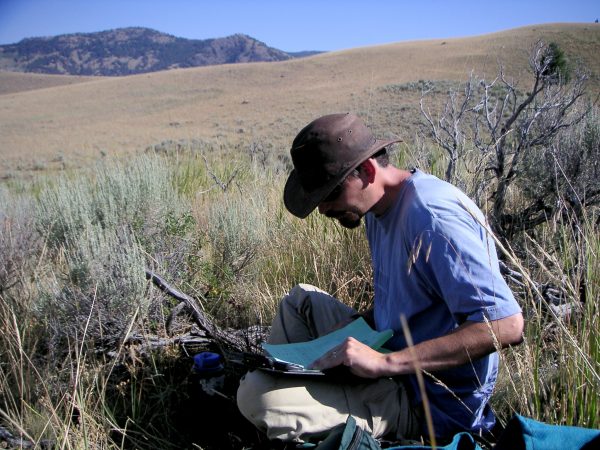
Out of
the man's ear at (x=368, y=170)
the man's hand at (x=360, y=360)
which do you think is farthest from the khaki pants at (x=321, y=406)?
the man's ear at (x=368, y=170)

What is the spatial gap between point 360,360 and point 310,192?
2.27 ft

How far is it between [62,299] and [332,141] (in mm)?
2016

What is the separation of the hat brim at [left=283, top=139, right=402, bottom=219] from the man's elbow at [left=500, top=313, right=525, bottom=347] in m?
0.77

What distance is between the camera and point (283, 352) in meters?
2.37

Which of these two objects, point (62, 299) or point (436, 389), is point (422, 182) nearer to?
point (436, 389)

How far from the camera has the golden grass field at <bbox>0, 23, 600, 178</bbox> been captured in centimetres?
2472

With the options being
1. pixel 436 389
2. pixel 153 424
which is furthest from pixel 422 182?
pixel 153 424

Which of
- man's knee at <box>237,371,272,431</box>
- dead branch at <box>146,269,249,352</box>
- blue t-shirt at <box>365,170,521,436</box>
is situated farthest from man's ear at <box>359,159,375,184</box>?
dead branch at <box>146,269,249,352</box>

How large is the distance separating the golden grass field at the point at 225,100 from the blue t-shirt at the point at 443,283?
522 inches

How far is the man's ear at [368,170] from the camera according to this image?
212 centimetres

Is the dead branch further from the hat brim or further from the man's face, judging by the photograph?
the man's face

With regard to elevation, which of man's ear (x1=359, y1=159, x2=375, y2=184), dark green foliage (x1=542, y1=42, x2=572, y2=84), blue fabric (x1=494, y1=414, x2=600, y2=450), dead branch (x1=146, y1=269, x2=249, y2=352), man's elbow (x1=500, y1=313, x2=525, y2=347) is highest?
dark green foliage (x1=542, y1=42, x2=572, y2=84)

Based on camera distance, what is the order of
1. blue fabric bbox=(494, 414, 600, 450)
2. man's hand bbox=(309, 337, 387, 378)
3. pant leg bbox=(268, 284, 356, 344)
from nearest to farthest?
blue fabric bbox=(494, 414, 600, 450) < man's hand bbox=(309, 337, 387, 378) < pant leg bbox=(268, 284, 356, 344)

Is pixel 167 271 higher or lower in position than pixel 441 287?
lower
